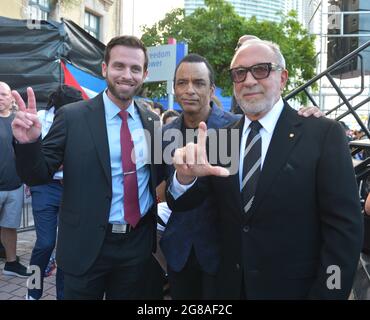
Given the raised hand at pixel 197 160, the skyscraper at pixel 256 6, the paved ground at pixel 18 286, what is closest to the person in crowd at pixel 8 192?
the paved ground at pixel 18 286

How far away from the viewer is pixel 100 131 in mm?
2195

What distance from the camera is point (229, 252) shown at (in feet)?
6.51

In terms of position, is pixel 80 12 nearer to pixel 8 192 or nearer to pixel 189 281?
pixel 8 192

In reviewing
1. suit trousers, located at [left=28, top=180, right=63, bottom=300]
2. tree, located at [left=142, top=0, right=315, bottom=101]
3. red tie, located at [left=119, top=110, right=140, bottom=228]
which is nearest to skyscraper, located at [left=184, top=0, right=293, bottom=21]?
tree, located at [left=142, top=0, right=315, bottom=101]

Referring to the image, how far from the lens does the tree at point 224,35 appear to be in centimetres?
1786

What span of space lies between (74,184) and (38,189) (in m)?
1.72

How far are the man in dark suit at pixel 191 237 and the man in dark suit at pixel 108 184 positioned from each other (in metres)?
0.15

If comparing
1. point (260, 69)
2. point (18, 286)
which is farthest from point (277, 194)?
point (18, 286)

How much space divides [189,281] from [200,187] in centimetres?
67

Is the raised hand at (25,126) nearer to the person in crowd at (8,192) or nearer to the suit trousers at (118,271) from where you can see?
the suit trousers at (118,271)

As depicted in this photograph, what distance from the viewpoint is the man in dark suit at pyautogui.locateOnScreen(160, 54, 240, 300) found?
2.21 meters

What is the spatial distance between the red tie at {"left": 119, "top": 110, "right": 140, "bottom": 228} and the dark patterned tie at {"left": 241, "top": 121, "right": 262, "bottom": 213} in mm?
658

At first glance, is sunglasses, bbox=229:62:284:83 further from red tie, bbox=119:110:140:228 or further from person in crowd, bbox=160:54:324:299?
red tie, bbox=119:110:140:228
